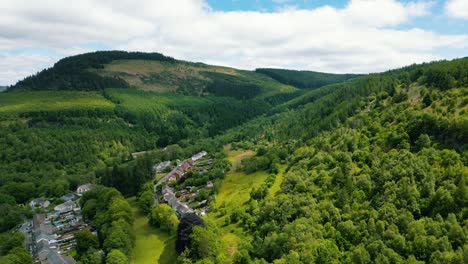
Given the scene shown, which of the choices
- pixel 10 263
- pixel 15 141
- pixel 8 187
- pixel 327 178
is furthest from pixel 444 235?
pixel 15 141

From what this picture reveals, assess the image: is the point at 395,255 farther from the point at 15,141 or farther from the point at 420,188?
the point at 15,141

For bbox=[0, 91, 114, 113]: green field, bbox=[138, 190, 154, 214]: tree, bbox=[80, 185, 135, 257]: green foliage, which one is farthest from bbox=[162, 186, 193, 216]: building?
bbox=[0, 91, 114, 113]: green field

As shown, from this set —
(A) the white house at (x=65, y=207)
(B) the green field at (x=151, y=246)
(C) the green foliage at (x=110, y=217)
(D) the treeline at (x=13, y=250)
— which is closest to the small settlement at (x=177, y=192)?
(B) the green field at (x=151, y=246)

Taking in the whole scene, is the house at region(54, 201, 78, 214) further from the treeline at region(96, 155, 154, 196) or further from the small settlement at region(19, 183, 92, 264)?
the treeline at region(96, 155, 154, 196)

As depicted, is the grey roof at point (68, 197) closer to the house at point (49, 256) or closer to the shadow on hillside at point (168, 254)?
Answer: the house at point (49, 256)

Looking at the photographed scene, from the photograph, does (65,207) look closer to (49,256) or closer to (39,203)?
(39,203)

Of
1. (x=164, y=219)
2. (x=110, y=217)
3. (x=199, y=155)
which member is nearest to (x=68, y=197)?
(x=110, y=217)
